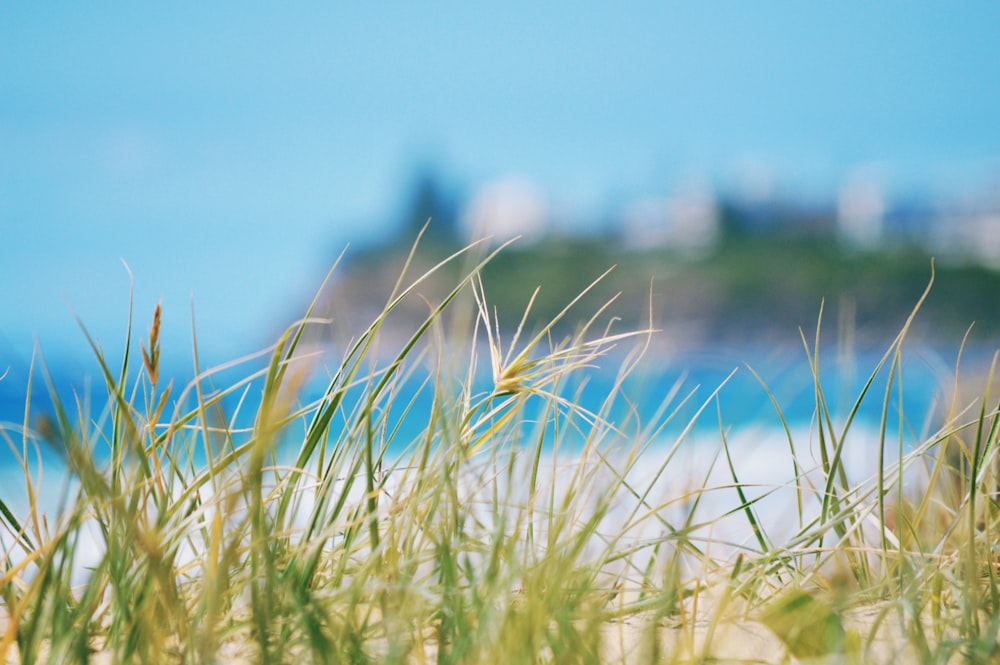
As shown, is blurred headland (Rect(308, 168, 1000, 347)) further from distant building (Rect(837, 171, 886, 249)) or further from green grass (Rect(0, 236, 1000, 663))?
green grass (Rect(0, 236, 1000, 663))

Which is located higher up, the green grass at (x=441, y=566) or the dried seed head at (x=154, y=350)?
the dried seed head at (x=154, y=350)

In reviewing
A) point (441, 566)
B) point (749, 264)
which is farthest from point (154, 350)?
point (749, 264)

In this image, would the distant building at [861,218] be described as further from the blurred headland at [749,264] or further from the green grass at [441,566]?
the green grass at [441,566]

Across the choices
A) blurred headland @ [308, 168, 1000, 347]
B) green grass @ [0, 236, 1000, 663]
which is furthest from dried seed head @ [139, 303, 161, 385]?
blurred headland @ [308, 168, 1000, 347]

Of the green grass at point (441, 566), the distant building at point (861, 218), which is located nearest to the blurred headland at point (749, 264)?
the distant building at point (861, 218)

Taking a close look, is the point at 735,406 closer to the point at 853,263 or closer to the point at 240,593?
the point at 240,593

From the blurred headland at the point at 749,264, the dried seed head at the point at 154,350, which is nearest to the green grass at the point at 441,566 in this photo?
the dried seed head at the point at 154,350

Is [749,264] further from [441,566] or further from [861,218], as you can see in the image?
[441,566]

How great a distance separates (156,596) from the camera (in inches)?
24.4

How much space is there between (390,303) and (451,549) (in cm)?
22

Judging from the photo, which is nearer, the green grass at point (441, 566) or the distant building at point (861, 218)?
the green grass at point (441, 566)

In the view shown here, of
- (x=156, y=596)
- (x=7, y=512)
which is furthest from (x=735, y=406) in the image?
(x=7, y=512)

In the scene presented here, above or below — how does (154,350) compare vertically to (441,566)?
above

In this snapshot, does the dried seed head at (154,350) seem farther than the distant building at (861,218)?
No
